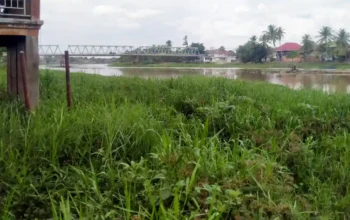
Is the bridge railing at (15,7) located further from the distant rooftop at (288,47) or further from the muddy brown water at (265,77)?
the distant rooftop at (288,47)

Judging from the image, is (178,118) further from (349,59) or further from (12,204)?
(349,59)

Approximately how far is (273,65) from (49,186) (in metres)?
36.8

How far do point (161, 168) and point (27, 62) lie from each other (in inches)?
88.8

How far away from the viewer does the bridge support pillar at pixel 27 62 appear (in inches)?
155

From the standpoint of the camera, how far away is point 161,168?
238cm

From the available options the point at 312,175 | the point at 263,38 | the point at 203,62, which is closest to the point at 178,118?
the point at 312,175

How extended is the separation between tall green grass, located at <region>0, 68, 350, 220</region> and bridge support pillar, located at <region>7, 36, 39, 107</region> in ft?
0.90

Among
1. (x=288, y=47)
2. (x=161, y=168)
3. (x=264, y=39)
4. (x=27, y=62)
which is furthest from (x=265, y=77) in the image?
(x=288, y=47)

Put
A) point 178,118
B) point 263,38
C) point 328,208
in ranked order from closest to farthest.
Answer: point 328,208
point 178,118
point 263,38

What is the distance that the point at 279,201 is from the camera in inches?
87.4

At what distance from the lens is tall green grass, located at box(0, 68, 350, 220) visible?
80.1 inches

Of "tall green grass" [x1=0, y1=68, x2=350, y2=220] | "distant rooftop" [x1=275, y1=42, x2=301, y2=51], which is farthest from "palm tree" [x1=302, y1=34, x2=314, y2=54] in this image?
"tall green grass" [x1=0, y1=68, x2=350, y2=220]

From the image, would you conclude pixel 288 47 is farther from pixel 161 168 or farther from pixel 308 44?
pixel 161 168

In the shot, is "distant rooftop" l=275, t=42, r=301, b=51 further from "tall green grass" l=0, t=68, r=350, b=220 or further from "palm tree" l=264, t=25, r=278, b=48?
"tall green grass" l=0, t=68, r=350, b=220
